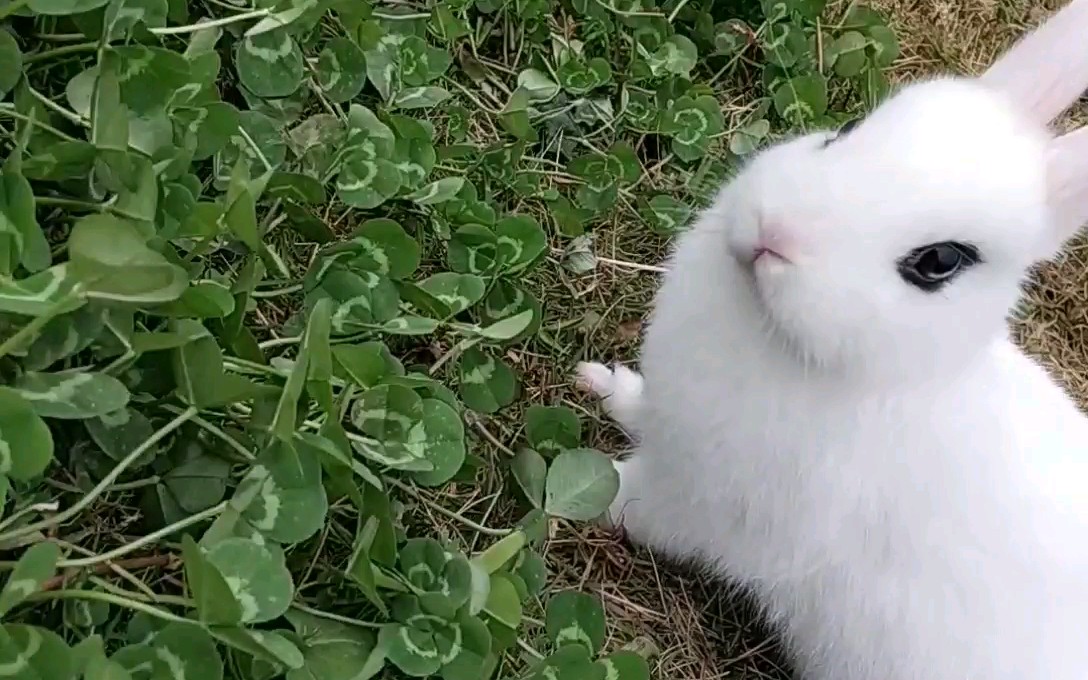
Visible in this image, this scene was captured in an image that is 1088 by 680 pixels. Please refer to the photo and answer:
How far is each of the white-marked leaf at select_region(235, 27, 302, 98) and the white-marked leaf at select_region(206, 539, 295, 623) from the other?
3.30ft

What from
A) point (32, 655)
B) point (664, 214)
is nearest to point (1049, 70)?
point (664, 214)

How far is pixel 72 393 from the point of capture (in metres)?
1.59

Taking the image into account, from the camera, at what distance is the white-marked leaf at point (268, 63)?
2236mm

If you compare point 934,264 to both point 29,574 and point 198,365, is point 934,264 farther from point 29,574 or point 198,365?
point 29,574

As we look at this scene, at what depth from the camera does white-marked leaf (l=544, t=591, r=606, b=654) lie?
2.32 m

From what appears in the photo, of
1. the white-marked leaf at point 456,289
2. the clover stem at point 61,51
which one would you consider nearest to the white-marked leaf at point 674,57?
the white-marked leaf at point 456,289

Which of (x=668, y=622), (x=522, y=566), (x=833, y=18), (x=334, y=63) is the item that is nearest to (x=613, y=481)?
(x=522, y=566)

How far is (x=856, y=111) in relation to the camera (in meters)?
3.45

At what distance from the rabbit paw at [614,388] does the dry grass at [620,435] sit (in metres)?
0.04

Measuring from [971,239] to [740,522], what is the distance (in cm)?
77

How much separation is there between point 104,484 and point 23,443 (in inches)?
10.0

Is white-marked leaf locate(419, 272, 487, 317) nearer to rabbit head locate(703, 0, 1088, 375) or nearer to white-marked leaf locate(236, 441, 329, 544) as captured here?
rabbit head locate(703, 0, 1088, 375)

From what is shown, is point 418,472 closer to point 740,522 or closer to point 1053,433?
point 740,522

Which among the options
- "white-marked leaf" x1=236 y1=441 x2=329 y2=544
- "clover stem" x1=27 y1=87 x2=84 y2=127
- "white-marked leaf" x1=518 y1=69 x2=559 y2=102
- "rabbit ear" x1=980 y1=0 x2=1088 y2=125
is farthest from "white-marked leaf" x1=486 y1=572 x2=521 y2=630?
"white-marked leaf" x1=518 y1=69 x2=559 y2=102
